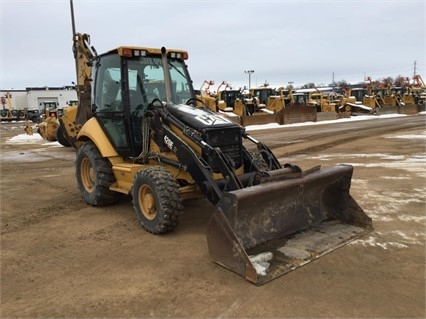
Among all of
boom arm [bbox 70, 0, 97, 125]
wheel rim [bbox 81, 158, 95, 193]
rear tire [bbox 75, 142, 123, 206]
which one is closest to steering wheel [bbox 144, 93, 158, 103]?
rear tire [bbox 75, 142, 123, 206]

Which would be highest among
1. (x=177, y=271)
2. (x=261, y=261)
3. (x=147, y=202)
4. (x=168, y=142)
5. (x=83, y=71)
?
(x=83, y=71)

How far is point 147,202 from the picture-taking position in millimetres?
5094

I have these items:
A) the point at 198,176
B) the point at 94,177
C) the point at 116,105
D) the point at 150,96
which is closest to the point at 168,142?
the point at 198,176

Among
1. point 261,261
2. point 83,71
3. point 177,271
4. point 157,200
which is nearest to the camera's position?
point 261,261

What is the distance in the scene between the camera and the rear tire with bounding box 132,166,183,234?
4.75 m

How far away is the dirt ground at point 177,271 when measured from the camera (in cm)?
330

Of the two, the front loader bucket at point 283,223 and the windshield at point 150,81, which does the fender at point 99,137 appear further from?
the front loader bucket at point 283,223

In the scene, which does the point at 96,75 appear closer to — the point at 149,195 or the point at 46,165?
the point at 149,195

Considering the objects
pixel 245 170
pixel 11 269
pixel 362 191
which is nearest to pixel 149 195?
pixel 245 170

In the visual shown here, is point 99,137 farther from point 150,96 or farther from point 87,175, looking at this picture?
point 150,96

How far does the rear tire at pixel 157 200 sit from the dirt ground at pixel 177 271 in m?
0.19

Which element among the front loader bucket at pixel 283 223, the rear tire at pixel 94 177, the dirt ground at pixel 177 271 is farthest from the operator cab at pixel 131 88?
the front loader bucket at pixel 283 223

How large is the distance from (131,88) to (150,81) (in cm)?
31

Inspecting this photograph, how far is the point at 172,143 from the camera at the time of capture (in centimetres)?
522
